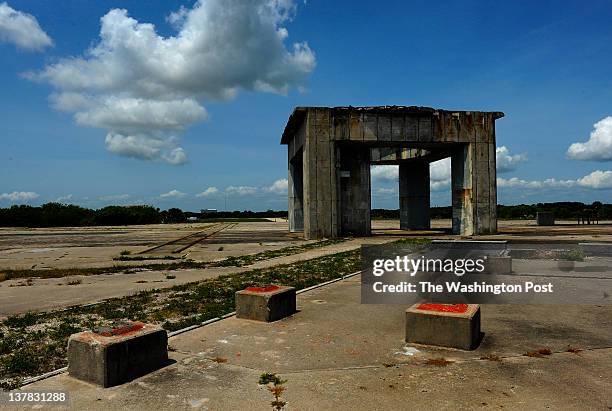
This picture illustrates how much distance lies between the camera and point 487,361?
590 centimetres

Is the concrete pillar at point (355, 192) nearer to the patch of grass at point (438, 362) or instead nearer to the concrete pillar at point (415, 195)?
the concrete pillar at point (415, 195)

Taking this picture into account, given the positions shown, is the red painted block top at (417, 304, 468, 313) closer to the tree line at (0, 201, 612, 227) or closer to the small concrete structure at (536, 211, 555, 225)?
the small concrete structure at (536, 211, 555, 225)

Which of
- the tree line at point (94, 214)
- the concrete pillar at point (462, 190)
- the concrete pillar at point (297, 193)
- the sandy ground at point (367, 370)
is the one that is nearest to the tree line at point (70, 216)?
the tree line at point (94, 214)

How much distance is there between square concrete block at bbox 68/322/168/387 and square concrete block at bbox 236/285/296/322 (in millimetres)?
2576

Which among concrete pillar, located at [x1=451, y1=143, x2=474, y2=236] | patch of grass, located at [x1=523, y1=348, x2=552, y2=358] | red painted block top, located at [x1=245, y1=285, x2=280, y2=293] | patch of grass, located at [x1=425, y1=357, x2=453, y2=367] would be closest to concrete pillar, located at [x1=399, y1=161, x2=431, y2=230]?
concrete pillar, located at [x1=451, y1=143, x2=474, y2=236]

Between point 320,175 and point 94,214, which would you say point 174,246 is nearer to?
point 320,175

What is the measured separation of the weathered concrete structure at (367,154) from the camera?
31.0 metres

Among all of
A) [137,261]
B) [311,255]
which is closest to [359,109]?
[311,255]

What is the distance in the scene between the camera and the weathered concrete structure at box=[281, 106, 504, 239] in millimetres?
31031

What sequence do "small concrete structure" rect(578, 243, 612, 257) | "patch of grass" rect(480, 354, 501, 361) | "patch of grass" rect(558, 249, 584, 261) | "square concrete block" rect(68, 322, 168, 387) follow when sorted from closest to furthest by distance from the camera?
"square concrete block" rect(68, 322, 168, 387) → "patch of grass" rect(480, 354, 501, 361) → "patch of grass" rect(558, 249, 584, 261) → "small concrete structure" rect(578, 243, 612, 257)

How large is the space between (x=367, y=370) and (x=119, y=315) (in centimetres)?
575

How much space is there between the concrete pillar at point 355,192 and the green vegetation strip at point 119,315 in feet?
62.4

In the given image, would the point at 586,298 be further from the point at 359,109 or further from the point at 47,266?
the point at 359,109

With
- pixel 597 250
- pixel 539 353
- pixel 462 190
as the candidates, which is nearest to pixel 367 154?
pixel 462 190
